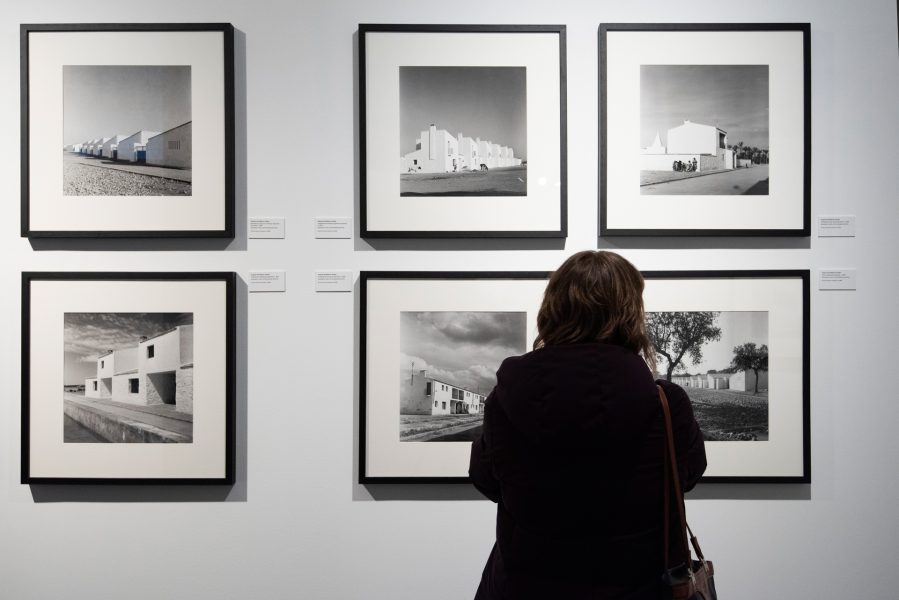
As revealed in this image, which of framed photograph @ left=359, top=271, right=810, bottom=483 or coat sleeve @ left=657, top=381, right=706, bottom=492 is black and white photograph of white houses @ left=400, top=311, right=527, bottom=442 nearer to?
framed photograph @ left=359, top=271, right=810, bottom=483

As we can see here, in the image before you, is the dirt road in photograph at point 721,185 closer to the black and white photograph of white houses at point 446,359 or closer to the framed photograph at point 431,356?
the framed photograph at point 431,356

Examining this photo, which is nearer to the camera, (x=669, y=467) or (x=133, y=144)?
(x=669, y=467)

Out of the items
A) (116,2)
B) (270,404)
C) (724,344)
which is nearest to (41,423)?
(270,404)

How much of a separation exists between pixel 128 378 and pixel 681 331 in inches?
68.7

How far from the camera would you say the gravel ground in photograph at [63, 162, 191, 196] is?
1.83 meters

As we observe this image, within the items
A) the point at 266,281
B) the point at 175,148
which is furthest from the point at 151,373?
the point at 175,148

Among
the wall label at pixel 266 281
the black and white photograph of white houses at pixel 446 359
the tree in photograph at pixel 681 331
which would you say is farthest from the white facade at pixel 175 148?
the tree in photograph at pixel 681 331

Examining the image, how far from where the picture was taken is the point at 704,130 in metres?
1.84

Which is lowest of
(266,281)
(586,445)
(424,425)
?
(424,425)

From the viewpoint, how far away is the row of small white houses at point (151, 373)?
1.83m

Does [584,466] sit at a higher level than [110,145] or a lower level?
lower

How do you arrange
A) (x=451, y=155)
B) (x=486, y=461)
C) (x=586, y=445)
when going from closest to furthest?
(x=586, y=445) < (x=486, y=461) < (x=451, y=155)

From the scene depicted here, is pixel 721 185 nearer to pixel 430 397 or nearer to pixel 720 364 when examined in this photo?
pixel 720 364

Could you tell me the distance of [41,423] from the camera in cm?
184
